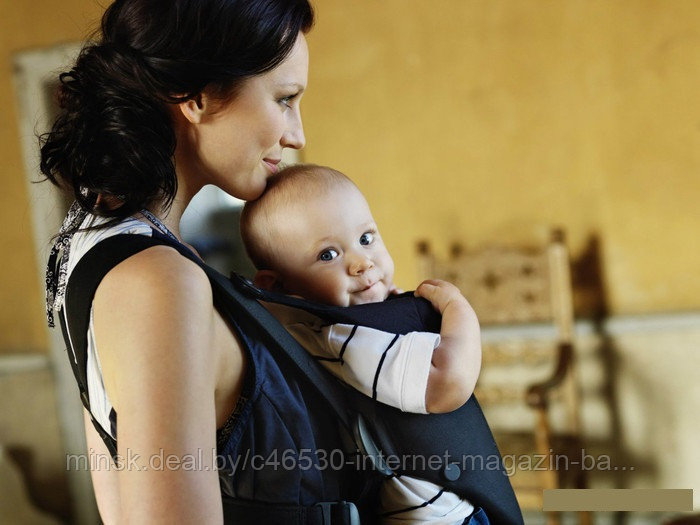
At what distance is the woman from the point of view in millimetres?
721

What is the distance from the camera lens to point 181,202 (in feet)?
3.21

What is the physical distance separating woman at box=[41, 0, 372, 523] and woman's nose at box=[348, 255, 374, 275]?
18 cm

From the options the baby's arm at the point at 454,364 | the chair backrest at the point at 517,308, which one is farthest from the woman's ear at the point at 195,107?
the chair backrest at the point at 517,308

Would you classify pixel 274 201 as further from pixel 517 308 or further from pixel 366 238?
pixel 517 308

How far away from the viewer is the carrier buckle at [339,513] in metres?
0.87

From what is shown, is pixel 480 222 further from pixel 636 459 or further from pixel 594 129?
pixel 636 459

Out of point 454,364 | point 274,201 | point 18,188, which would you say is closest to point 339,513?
point 454,364

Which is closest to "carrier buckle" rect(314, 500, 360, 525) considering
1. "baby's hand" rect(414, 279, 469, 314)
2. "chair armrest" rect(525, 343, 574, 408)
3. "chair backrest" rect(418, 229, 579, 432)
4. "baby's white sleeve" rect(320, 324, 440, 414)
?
"baby's white sleeve" rect(320, 324, 440, 414)

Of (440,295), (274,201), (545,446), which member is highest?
(274,201)

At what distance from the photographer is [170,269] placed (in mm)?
747

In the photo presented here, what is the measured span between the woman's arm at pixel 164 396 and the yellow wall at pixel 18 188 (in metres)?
4.02

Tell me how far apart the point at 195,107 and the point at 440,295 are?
0.37 m

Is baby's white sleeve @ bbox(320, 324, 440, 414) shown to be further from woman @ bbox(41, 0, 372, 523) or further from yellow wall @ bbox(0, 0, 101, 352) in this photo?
yellow wall @ bbox(0, 0, 101, 352)

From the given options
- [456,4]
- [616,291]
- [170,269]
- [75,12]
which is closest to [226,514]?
[170,269]
